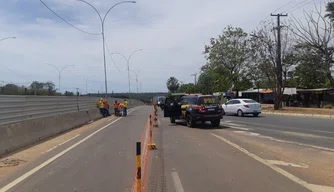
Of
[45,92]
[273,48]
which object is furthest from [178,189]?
[273,48]

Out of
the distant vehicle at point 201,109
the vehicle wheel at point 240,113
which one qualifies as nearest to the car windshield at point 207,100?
the distant vehicle at point 201,109

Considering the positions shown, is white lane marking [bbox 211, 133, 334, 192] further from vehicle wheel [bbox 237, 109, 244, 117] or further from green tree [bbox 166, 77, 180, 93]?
green tree [bbox 166, 77, 180, 93]

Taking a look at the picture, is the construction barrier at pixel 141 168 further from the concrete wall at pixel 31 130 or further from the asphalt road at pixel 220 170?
the concrete wall at pixel 31 130

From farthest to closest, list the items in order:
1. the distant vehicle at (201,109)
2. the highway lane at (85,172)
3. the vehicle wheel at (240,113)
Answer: the vehicle wheel at (240,113), the distant vehicle at (201,109), the highway lane at (85,172)

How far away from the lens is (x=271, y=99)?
61.7 m

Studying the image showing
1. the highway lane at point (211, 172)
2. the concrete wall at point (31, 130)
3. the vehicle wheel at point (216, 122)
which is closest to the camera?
the highway lane at point (211, 172)

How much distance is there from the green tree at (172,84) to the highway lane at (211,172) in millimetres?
116517

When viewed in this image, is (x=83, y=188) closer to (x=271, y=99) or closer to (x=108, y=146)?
(x=108, y=146)

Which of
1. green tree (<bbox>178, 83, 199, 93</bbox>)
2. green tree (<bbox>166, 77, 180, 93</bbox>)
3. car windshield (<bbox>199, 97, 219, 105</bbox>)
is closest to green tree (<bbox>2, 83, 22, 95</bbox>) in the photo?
car windshield (<bbox>199, 97, 219, 105</bbox>)

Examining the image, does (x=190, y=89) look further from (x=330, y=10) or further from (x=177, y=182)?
(x=177, y=182)

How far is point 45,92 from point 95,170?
74.4 feet

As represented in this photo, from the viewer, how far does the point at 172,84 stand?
429 feet

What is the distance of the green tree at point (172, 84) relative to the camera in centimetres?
12904

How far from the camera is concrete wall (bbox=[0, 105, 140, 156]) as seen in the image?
1186cm
